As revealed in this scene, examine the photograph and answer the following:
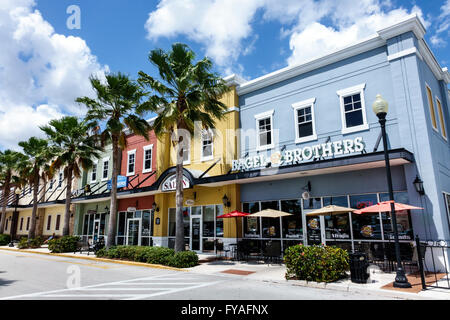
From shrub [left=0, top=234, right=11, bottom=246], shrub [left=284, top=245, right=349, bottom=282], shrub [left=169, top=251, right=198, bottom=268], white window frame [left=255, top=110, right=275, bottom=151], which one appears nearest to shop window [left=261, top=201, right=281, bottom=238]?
white window frame [left=255, top=110, right=275, bottom=151]

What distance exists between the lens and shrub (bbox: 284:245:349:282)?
9.67 metres

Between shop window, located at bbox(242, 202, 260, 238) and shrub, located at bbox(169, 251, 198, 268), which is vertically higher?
shop window, located at bbox(242, 202, 260, 238)

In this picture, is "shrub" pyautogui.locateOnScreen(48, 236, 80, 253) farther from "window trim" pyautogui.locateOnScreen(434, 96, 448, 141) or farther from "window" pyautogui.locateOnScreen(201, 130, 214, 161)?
"window trim" pyautogui.locateOnScreen(434, 96, 448, 141)

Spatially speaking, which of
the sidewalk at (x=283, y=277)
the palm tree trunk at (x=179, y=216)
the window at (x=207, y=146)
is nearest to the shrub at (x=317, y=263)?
the sidewalk at (x=283, y=277)

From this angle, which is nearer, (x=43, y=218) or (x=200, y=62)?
(x=200, y=62)

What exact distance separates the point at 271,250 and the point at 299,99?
784 cm

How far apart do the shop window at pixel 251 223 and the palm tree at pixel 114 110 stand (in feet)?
23.1

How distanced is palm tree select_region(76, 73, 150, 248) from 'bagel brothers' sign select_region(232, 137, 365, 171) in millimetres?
6184

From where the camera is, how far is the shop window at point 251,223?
56.2 feet

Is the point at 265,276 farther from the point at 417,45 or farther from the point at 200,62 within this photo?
the point at 417,45

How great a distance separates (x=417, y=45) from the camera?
44.7 ft

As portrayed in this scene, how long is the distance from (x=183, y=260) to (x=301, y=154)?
7188mm

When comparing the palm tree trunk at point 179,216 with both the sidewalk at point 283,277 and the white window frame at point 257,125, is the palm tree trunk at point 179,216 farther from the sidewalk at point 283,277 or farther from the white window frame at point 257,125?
the white window frame at point 257,125
